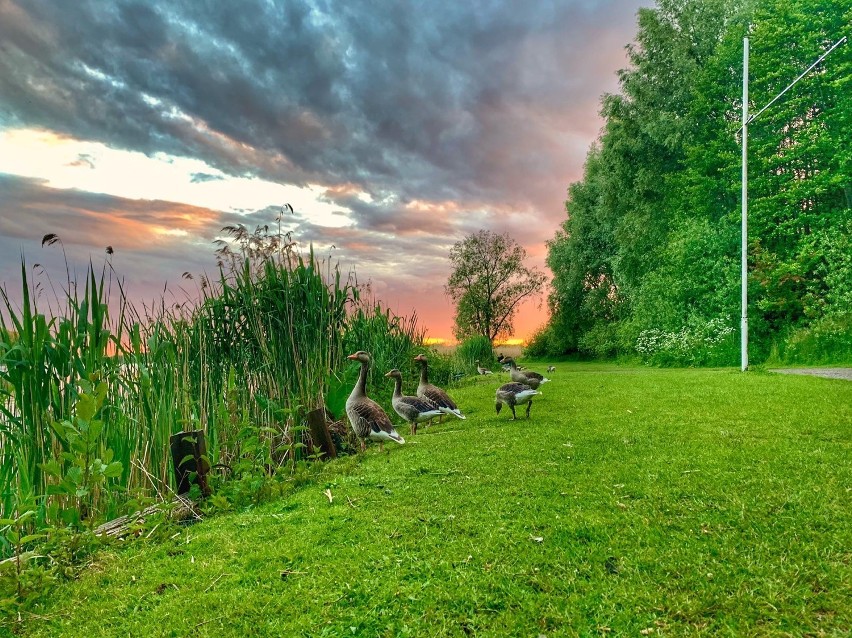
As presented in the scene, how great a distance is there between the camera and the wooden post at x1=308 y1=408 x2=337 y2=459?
6.63 m

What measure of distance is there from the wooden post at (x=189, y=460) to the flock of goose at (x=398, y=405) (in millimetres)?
2253

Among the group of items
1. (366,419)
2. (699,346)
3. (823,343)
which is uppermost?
(823,343)

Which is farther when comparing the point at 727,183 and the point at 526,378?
the point at 727,183

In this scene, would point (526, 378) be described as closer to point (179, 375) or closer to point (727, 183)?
point (179, 375)

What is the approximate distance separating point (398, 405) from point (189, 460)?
12.2ft

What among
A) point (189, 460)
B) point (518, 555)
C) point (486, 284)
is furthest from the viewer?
point (486, 284)


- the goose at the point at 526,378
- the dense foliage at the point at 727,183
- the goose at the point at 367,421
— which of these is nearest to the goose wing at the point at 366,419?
the goose at the point at 367,421

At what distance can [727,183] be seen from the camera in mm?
23703

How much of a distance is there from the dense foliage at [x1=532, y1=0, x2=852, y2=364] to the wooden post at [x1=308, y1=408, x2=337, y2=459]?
18.2 metres

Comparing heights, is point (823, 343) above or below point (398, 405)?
above

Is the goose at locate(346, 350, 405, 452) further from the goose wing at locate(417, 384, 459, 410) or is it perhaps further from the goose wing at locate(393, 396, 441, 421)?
the goose wing at locate(417, 384, 459, 410)

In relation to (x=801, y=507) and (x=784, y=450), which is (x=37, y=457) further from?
(x=784, y=450)

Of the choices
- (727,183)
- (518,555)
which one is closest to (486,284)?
(727,183)

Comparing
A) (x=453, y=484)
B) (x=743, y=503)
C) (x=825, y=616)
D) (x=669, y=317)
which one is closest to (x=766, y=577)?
(x=825, y=616)
